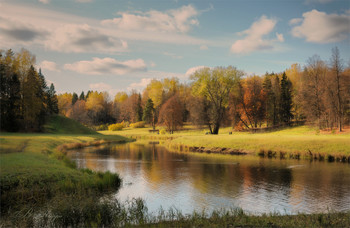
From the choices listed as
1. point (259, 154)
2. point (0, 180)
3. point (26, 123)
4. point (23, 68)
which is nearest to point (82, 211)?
point (0, 180)

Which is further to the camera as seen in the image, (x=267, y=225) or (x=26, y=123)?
(x=26, y=123)

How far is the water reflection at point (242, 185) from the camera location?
51.0 feet

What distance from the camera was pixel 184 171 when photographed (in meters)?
26.6

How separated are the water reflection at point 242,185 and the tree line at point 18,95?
4074cm

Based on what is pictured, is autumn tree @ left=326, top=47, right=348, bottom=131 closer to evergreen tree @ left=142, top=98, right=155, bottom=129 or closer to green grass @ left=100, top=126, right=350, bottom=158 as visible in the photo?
green grass @ left=100, top=126, right=350, bottom=158

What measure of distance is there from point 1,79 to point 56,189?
180 feet

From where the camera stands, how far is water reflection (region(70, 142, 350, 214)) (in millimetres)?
15547

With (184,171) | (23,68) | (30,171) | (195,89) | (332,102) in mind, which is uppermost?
(23,68)

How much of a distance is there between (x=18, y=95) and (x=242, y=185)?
194 ft

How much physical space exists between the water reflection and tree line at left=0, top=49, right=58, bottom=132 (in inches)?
1604

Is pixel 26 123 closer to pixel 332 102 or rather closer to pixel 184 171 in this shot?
pixel 184 171

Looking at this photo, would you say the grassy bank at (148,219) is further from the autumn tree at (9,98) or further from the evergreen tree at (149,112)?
the evergreen tree at (149,112)

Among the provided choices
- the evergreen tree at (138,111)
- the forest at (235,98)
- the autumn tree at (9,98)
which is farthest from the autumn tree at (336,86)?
the evergreen tree at (138,111)

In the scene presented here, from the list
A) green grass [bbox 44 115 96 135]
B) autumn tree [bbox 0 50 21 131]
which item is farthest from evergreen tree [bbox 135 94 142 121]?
autumn tree [bbox 0 50 21 131]
